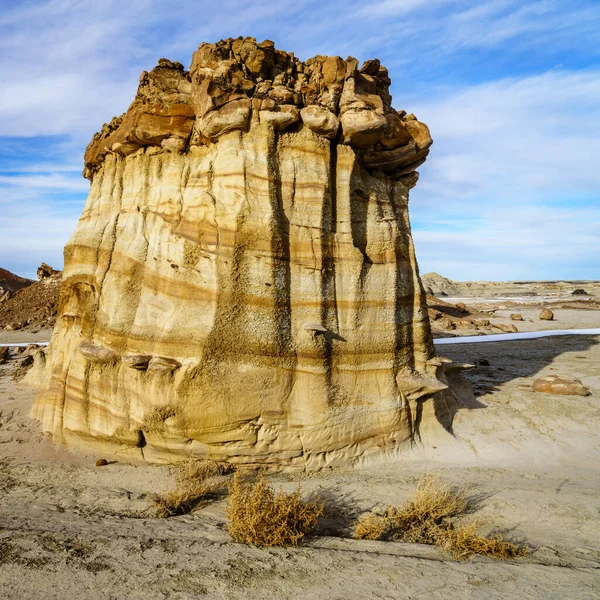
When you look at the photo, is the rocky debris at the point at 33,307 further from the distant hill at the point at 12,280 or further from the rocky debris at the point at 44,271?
the distant hill at the point at 12,280

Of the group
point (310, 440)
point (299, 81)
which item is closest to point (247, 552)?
point (310, 440)

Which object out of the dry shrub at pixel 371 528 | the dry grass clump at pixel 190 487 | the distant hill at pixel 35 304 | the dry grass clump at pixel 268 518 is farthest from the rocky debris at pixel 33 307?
the dry shrub at pixel 371 528

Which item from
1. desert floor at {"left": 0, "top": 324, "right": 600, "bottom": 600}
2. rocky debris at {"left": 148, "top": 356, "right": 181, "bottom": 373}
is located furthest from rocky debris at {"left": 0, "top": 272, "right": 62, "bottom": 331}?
rocky debris at {"left": 148, "top": 356, "right": 181, "bottom": 373}

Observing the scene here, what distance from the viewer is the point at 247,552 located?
363cm

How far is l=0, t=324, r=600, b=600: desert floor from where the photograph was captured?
126 inches

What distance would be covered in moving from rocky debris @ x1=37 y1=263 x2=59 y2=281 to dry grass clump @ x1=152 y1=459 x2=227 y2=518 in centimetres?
2173

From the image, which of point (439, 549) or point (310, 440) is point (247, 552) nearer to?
point (439, 549)

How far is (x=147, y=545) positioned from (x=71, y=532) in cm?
68

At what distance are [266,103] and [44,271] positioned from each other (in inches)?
875

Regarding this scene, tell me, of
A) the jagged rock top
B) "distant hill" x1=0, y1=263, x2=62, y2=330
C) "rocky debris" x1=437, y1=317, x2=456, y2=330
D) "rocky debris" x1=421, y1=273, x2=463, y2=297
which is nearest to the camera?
A: the jagged rock top

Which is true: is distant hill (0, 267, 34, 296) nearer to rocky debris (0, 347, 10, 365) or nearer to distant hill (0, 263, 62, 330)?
distant hill (0, 263, 62, 330)

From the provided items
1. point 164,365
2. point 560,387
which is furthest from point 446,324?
point 164,365

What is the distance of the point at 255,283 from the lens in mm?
5410

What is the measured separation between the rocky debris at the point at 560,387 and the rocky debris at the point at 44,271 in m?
22.8
